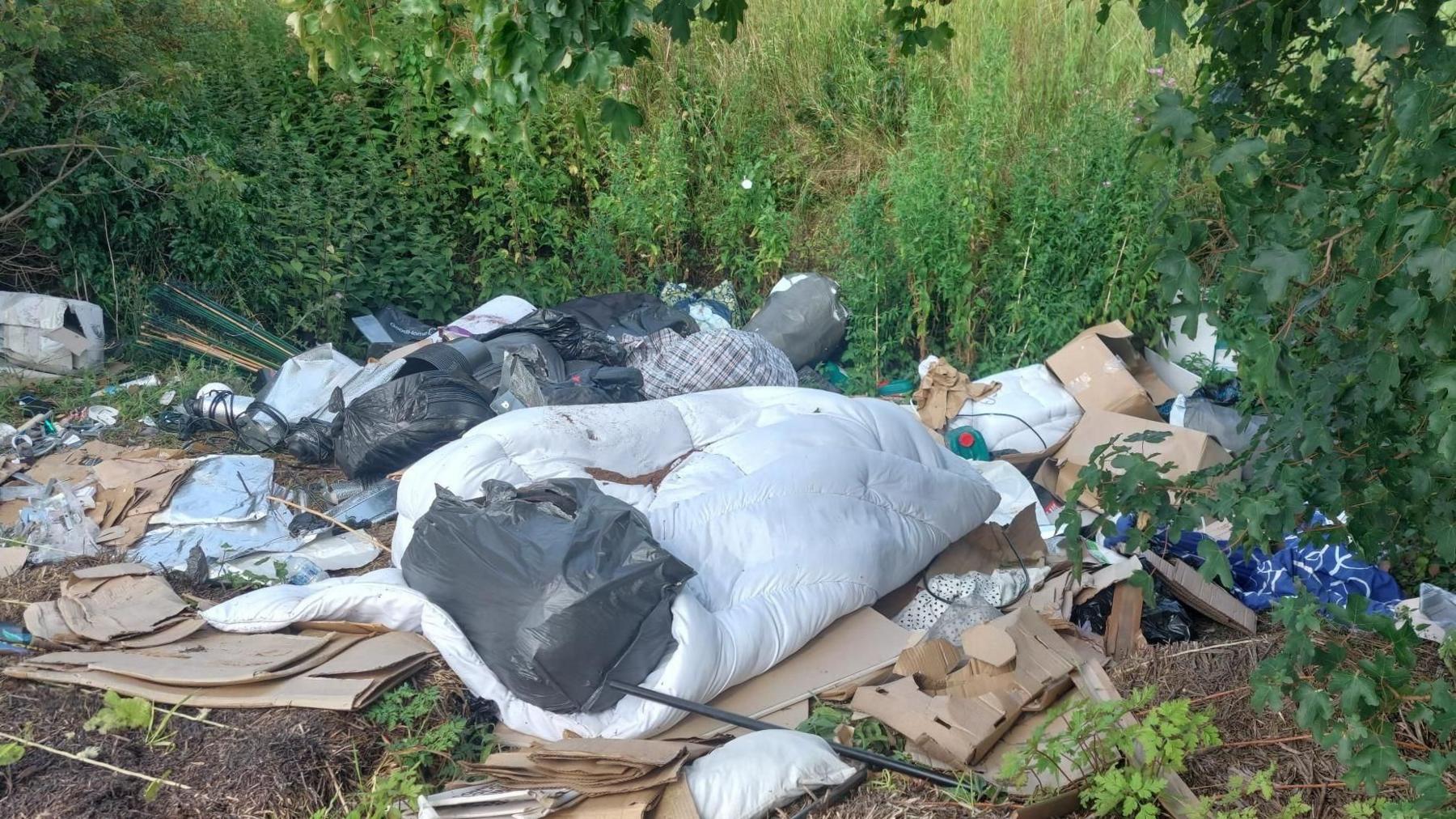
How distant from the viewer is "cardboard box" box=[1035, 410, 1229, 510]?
4430 mm

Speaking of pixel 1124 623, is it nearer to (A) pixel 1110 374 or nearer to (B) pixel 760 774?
(B) pixel 760 774

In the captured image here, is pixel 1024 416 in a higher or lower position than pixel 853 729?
lower

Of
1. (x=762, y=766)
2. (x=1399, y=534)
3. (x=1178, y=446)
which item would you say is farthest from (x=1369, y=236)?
(x=1178, y=446)

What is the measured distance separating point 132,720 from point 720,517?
163 centimetres

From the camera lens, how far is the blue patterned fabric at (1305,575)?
12.1 feet

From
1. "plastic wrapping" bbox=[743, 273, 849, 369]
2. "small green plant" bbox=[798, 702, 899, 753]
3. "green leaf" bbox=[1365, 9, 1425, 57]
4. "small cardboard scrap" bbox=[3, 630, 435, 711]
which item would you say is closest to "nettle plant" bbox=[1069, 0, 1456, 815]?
"green leaf" bbox=[1365, 9, 1425, 57]

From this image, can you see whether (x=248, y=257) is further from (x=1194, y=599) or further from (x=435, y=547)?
(x=1194, y=599)

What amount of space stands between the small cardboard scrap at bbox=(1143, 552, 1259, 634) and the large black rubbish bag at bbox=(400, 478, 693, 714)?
1659mm

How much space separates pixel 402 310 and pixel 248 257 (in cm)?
86

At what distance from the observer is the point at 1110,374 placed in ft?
16.4

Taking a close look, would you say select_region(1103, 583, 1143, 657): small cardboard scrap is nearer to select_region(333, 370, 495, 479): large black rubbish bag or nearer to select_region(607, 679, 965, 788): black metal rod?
select_region(607, 679, 965, 788): black metal rod

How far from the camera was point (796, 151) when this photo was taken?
676 centimetres

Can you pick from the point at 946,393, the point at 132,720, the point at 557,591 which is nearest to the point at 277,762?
the point at 132,720

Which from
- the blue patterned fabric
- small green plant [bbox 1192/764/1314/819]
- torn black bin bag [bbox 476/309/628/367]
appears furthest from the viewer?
torn black bin bag [bbox 476/309/628/367]
